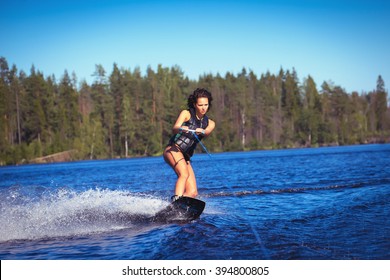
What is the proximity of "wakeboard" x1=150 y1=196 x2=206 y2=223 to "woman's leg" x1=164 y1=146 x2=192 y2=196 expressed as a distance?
0.65 feet

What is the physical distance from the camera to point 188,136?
7043 millimetres

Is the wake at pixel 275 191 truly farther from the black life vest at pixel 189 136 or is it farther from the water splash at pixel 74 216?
the black life vest at pixel 189 136

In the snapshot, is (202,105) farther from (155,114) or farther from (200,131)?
(155,114)

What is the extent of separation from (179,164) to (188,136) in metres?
0.49

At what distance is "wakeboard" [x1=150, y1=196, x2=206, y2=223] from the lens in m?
6.81

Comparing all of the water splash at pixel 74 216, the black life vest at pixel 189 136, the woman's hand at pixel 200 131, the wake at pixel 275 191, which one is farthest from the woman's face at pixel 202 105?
the wake at pixel 275 191

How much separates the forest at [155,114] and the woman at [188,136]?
173 ft

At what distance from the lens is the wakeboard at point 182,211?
681 centimetres

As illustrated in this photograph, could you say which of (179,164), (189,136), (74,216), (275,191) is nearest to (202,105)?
(189,136)

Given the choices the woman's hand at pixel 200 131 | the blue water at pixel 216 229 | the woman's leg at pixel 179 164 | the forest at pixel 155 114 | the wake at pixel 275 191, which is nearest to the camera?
the blue water at pixel 216 229
